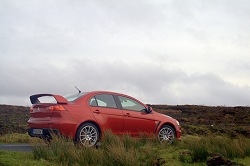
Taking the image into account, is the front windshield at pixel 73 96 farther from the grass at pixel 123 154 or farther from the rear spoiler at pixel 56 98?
the grass at pixel 123 154

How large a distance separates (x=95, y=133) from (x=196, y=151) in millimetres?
3302

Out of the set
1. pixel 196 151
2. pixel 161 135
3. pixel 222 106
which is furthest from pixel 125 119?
pixel 222 106

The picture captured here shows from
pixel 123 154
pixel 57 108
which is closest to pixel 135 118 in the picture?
pixel 57 108

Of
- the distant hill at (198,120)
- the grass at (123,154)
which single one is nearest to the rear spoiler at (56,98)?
the grass at (123,154)

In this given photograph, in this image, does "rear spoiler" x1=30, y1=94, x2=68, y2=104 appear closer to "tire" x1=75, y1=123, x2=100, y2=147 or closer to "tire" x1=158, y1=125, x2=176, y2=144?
"tire" x1=75, y1=123, x2=100, y2=147

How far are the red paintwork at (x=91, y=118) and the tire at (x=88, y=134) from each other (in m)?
0.12

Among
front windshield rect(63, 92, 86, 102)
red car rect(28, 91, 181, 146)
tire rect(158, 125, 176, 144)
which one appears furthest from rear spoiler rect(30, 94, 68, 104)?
tire rect(158, 125, 176, 144)

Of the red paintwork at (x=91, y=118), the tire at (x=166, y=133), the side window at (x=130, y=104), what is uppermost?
the side window at (x=130, y=104)

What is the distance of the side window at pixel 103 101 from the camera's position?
10.5 metres

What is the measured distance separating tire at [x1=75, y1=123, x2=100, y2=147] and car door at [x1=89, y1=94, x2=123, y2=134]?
240 mm

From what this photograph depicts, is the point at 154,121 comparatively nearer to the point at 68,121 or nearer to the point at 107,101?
the point at 107,101

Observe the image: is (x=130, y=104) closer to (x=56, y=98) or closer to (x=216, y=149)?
(x=56, y=98)

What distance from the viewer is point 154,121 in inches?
450

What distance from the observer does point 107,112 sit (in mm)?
10508
